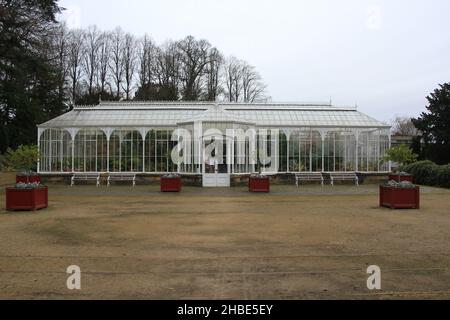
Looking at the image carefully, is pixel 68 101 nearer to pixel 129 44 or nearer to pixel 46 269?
pixel 129 44

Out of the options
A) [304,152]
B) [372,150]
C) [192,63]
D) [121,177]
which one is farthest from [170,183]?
[192,63]

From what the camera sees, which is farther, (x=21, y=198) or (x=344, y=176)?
(x=344, y=176)

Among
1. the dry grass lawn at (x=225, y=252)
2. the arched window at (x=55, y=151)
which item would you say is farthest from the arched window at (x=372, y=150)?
the arched window at (x=55, y=151)

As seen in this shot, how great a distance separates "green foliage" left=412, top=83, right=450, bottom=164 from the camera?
36.5 metres

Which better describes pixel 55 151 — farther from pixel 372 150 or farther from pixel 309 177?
pixel 372 150

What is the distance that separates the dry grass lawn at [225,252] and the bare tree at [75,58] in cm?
3655

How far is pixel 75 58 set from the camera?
157 feet

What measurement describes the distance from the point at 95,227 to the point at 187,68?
41.2 meters

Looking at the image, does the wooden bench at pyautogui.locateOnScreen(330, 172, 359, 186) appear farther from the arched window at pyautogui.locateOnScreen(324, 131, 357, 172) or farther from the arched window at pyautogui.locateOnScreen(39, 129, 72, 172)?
the arched window at pyautogui.locateOnScreen(39, 129, 72, 172)

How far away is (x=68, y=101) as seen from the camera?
4238 cm

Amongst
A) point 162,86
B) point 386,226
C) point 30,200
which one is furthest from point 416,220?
point 162,86

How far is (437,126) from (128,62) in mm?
31749

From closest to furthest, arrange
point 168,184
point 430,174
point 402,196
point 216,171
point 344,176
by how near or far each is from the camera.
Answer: point 402,196 → point 168,184 → point 216,171 → point 430,174 → point 344,176

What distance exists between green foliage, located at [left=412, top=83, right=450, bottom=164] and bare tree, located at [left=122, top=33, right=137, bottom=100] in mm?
29418
